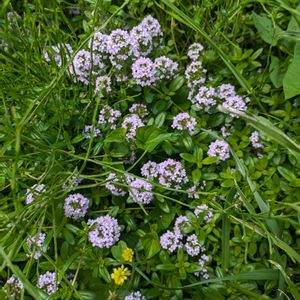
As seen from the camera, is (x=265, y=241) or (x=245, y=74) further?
(x=245, y=74)

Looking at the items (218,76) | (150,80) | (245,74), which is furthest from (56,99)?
(245,74)

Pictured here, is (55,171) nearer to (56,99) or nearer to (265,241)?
(56,99)

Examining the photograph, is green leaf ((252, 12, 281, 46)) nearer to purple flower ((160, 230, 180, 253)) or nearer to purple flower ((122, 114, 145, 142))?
purple flower ((122, 114, 145, 142))

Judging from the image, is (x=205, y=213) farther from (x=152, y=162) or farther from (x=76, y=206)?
(x=76, y=206)

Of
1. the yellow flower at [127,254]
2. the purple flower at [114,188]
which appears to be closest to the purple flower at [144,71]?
the purple flower at [114,188]

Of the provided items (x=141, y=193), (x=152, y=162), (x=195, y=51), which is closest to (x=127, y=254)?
(x=141, y=193)

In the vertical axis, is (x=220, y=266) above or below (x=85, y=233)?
below

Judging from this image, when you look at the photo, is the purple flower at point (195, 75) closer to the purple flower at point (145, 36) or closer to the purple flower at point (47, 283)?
the purple flower at point (145, 36)
